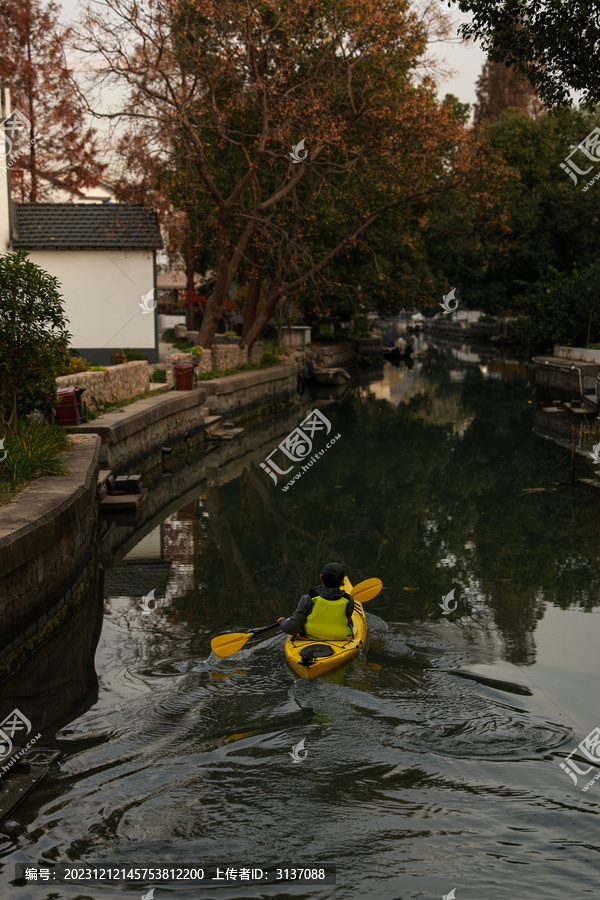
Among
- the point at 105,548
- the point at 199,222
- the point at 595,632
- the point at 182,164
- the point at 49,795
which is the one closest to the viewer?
the point at 49,795

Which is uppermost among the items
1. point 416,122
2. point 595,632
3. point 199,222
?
point 416,122

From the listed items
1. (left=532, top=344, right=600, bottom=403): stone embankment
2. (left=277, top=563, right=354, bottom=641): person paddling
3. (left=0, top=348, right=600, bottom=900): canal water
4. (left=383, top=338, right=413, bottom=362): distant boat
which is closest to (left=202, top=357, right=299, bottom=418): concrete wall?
(left=532, top=344, right=600, bottom=403): stone embankment

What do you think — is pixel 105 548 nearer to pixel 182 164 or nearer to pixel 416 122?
pixel 182 164

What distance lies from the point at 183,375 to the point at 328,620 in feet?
55.6

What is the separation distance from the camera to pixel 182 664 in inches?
400

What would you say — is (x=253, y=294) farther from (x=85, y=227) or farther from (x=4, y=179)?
(x=4, y=179)

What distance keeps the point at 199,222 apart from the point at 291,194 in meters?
3.25

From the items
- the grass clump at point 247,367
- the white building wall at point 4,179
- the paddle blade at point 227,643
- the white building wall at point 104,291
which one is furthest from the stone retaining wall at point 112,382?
the paddle blade at point 227,643

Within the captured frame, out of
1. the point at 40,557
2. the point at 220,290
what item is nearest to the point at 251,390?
the point at 220,290

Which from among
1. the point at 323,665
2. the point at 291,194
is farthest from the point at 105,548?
the point at 291,194

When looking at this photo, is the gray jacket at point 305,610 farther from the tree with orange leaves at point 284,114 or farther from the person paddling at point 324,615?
the tree with orange leaves at point 284,114

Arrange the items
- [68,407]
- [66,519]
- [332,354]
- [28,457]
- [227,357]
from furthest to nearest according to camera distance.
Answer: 1. [332,354]
2. [227,357]
3. [68,407]
4. [28,457]
5. [66,519]

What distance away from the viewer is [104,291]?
97.5 feet

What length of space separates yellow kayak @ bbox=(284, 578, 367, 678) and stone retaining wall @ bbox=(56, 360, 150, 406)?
936cm
